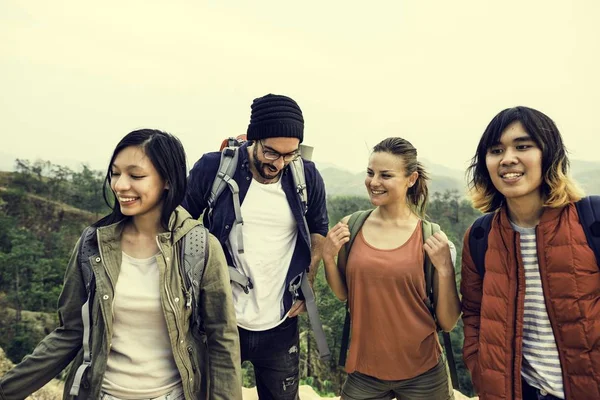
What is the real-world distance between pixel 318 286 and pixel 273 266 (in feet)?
54.9

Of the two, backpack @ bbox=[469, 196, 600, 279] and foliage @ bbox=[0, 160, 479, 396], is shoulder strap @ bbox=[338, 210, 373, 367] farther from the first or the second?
foliage @ bbox=[0, 160, 479, 396]

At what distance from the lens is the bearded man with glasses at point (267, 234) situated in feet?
8.42

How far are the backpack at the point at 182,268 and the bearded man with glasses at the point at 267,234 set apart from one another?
1.98ft

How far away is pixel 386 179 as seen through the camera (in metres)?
2.62

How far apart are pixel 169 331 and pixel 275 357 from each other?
3.49ft

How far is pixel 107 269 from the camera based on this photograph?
179 cm

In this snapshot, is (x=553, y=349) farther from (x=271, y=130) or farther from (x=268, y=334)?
(x=271, y=130)

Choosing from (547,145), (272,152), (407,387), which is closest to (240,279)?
(272,152)

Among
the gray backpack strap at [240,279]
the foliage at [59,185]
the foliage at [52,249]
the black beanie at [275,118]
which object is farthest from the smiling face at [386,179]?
the foliage at [59,185]

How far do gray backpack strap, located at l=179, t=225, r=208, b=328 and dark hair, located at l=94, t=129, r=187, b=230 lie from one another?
5.9 inches

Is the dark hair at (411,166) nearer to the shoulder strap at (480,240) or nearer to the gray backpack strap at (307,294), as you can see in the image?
the shoulder strap at (480,240)

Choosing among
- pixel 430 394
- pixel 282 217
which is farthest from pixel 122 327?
pixel 430 394

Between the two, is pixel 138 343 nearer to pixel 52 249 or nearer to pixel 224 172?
pixel 224 172

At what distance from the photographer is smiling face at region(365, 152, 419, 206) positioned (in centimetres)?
262
